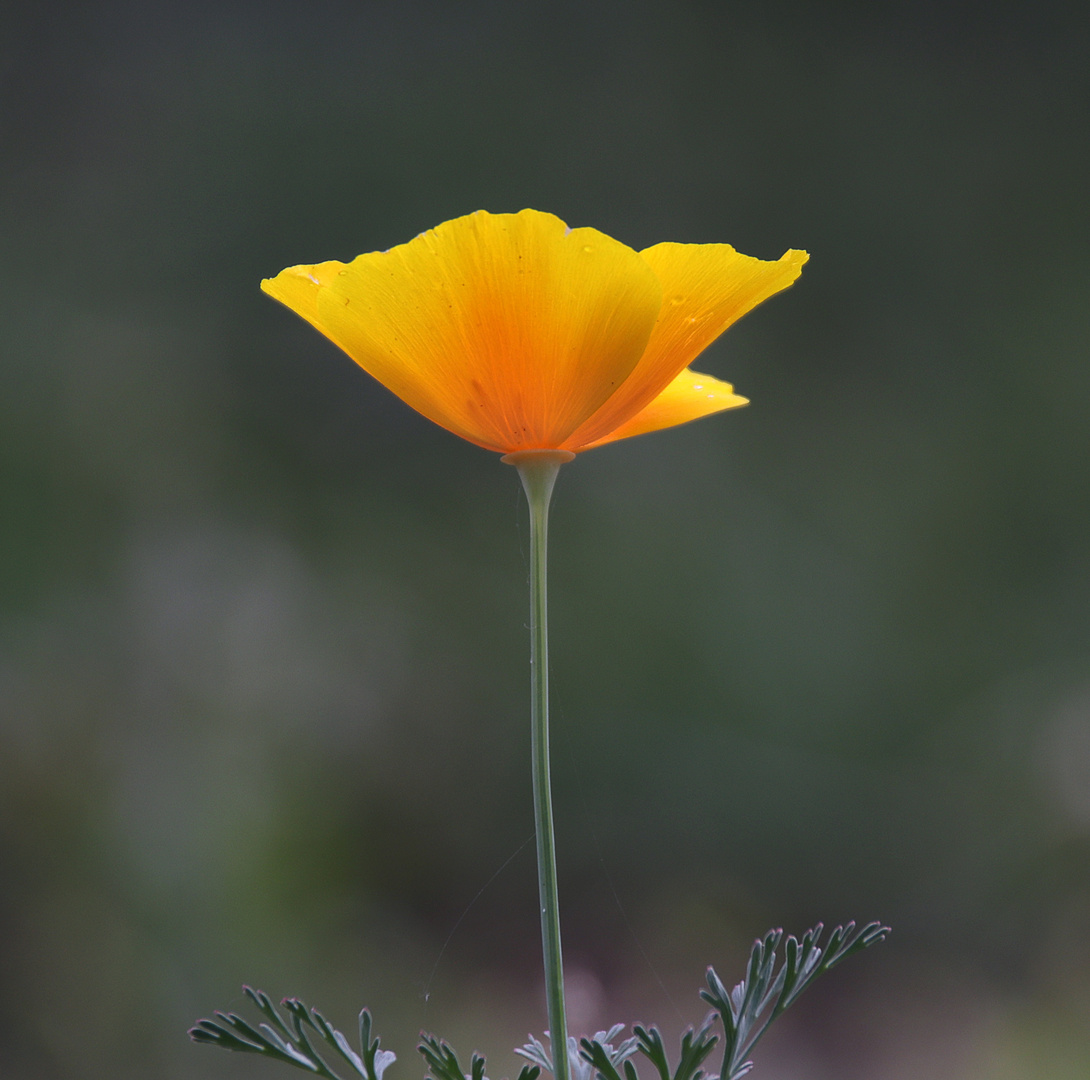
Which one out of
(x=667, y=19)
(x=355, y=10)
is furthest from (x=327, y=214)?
(x=667, y=19)

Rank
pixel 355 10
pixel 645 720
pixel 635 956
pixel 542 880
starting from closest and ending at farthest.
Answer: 1. pixel 542 880
2. pixel 635 956
3. pixel 645 720
4. pixel 355 10

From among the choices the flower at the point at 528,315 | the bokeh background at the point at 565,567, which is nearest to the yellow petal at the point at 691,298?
the flower at the point at 528,315

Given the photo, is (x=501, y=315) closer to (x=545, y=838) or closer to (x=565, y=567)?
(x=545, y=838)

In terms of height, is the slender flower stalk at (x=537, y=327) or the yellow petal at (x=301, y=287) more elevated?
the yellow petal at (x=301, y=287)

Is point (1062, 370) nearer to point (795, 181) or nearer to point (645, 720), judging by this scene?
point (795, 181)

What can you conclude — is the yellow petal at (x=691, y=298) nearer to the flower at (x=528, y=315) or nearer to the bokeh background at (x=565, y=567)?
the flower at (x=528, y=315)

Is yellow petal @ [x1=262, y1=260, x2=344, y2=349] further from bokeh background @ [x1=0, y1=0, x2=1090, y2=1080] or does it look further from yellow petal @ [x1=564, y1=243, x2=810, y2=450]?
bokeh background @ [x1=0, y1=0, x2=1090, y2=1080]
